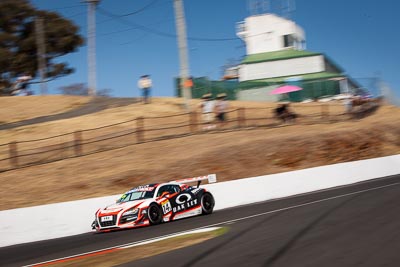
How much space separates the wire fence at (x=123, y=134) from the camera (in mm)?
26938

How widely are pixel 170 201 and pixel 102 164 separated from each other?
10.0 metres

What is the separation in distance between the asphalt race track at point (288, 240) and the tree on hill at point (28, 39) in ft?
165

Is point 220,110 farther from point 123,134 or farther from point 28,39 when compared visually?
point 28,39

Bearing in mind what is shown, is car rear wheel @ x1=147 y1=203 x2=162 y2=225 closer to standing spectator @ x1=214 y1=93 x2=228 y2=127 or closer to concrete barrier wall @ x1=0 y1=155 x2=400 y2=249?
→ concrete barrier wall @ x1=0 y1=155 x2=400 y2=249

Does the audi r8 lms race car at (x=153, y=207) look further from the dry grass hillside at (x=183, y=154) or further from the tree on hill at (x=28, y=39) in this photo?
the tree on hill at (x=28, y=39)

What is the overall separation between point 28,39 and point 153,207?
168 feet

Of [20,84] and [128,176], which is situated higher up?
[20,84]

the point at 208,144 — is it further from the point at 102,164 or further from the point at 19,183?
the point at 19,183

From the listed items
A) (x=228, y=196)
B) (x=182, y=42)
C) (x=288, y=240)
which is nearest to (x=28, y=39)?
(x=182, y=42)

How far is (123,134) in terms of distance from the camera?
29688 mm

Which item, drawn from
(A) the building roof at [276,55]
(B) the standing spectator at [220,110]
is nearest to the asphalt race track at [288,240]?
(B) the standing spectator at [220,110]

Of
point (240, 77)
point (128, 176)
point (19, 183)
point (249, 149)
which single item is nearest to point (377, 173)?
point (249, 149)

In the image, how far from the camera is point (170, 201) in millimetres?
15766

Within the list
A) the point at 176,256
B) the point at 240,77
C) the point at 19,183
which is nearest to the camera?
the point at 176,256
